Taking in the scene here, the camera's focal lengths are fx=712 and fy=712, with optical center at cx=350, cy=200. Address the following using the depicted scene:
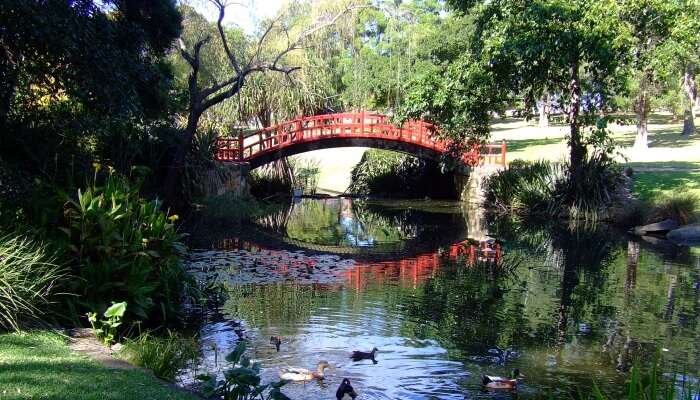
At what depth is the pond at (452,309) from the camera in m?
8.19

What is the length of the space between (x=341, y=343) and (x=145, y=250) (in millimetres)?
2795

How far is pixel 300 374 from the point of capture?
Result: 768 cm

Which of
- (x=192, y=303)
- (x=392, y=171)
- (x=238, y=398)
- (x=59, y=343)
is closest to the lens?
(x=238, y=398)

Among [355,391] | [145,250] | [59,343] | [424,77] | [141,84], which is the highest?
[424,77]

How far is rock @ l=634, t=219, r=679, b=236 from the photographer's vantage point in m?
20.5

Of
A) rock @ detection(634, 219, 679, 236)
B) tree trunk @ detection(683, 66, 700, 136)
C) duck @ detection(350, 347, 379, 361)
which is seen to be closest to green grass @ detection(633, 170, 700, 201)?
rock @ detection(634, 219, 679, 236)

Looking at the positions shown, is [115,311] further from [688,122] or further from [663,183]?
[688,122]

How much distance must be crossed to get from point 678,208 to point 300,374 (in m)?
16.8

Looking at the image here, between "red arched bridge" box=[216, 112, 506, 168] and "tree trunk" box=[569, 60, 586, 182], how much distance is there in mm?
4391

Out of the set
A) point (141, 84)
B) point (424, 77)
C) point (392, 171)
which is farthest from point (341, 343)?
point (392, 171)

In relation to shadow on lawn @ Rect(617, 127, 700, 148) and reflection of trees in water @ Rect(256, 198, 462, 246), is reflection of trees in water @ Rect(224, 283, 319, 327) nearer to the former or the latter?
reflection of trees in water @ Rect(256, 198, 462, 246)

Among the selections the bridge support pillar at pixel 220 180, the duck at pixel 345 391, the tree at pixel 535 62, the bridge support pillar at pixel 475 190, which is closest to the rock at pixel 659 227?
the tree at pixel 535 62

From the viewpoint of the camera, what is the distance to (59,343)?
22.4 feet

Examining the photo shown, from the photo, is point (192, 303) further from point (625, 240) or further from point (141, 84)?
point (625, 240)
